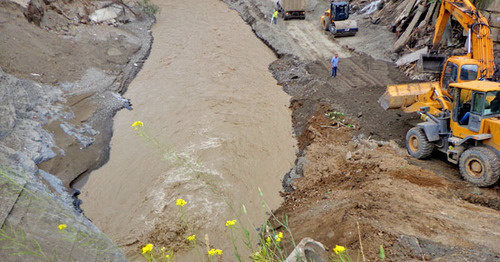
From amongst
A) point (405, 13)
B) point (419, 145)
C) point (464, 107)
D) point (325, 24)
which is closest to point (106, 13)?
point (325, 24)

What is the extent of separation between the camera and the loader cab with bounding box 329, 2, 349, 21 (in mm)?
19656

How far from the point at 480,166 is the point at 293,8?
1724 centimetres

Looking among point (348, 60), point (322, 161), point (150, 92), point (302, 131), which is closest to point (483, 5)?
point (348, 60)

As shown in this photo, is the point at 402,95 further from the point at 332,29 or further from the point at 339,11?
the point at 339,11

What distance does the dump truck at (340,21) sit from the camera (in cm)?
1928

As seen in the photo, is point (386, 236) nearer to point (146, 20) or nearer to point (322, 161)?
point (322, 161)

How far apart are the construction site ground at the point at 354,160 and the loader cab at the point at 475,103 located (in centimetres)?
131

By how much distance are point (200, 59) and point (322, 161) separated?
1025 cm

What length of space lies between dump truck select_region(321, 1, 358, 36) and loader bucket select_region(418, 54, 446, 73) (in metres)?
8.04

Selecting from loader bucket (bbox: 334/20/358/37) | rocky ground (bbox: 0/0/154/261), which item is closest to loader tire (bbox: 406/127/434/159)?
rocky ground (bbox: 0/0/154/261)

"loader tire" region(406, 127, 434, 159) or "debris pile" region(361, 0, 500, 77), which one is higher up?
"debris pile" region(361, 0, 500, 77)

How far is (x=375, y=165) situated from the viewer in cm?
899

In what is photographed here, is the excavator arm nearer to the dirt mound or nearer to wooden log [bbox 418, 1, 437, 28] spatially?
the dirt mound

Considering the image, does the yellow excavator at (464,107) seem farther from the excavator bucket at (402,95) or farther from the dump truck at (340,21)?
the dump truck at (340,21)
